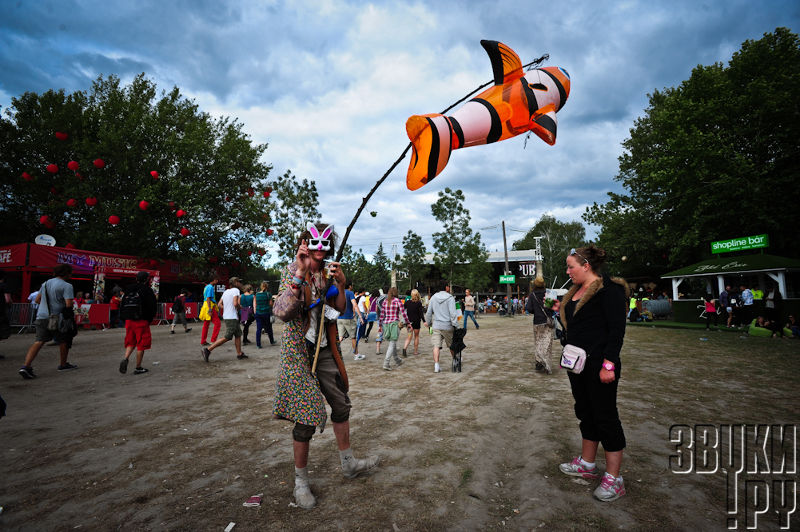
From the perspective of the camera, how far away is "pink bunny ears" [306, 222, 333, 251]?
2.84 m

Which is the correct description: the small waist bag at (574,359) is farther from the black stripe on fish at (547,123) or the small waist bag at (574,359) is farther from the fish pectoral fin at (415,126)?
the black stripe on fish at (547,123)

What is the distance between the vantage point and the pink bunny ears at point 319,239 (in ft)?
9.32

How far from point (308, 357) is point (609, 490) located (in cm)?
248

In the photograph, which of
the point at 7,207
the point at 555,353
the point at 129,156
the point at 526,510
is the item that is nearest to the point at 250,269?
the point at 129,156

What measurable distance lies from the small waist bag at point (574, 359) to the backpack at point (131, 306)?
747 cm

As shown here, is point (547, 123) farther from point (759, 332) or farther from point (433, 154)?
point (759, 332)

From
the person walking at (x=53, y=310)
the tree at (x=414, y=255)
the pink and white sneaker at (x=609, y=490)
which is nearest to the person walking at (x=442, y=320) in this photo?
the pink and white sneaker at (x=609, y=490)

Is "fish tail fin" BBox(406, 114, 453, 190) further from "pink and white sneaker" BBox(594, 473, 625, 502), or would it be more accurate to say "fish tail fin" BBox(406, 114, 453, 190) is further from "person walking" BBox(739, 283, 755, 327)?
"person walking" BBox(739, 283, 755, 327)

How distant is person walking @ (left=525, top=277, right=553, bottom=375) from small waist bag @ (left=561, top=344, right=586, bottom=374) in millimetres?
4593

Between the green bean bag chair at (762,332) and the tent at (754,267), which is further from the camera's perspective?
the tent at (754,267)

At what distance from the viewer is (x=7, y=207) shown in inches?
900

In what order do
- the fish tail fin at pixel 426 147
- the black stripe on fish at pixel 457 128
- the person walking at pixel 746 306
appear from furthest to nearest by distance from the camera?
the person walking at pixel 746 306 < the black stripe on fish at pixel 457 128 < the fish tail fin at pixel 426 147

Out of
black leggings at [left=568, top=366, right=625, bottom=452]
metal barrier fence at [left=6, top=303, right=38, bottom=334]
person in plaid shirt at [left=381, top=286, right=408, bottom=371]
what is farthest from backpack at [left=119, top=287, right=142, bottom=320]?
metal barrier fence at [left=6, top=303, right=38, bottom=334]

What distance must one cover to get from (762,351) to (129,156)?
1207 inches
